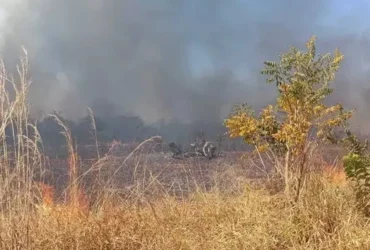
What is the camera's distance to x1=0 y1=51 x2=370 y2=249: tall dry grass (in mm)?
3625

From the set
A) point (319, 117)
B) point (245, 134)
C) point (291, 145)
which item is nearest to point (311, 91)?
point (319, 117)

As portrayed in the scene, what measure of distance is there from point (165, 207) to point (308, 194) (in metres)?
→ 1.25

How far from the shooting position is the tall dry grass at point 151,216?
362 cm

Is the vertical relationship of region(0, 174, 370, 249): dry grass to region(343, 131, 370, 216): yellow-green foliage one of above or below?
below

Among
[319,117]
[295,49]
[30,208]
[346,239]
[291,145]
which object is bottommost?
[346,239]

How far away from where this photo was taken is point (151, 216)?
4562 mm

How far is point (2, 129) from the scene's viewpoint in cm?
348

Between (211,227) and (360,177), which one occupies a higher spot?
(360,177)

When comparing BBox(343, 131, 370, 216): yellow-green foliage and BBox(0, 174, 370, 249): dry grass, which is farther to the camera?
BBox(343, 131, 370, 216): yellow-green foliage

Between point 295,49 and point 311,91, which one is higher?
point 295,49

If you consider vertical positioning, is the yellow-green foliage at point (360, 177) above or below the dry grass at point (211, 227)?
above

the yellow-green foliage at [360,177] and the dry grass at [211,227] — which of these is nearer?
the dry grass at [211,227]

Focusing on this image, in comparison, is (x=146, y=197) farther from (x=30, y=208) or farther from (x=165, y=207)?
(x=30, y=208)

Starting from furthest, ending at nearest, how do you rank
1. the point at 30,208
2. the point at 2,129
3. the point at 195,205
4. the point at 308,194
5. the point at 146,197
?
1. the point at 195,205
2. the point at 146,197
3. the point at 308,194
4. the point at 30,208
5. the point at 2,129
